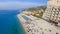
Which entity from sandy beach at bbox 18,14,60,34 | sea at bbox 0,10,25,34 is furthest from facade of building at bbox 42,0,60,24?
sea at bbox 0,10,25,34

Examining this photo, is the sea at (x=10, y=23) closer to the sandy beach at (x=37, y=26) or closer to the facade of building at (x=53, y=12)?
the sandy beach at (x=37, y=26)

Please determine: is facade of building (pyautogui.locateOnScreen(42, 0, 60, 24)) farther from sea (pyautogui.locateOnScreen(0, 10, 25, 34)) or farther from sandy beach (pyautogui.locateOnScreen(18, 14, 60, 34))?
sea (pyautogui.locateOnScreen(0, 10, 25, 34))

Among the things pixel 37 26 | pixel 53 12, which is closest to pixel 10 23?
pixel 37 26

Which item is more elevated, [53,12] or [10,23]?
[53,12]

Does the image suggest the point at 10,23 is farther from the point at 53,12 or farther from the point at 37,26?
the point at 53,12

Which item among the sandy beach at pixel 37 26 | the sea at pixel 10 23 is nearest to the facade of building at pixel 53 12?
the sandy beach at pixel 37 26
